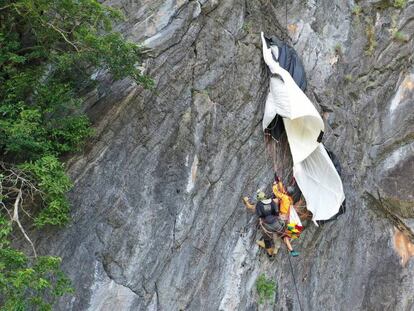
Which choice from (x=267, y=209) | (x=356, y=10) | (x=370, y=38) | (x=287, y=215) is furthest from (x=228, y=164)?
(x=356, y=10)

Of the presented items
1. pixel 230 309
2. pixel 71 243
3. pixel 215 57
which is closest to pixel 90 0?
pixel 215 57

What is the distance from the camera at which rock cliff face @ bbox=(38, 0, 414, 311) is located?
7184mm

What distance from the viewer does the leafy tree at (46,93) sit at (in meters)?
6.23

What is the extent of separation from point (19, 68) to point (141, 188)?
2.59 metres

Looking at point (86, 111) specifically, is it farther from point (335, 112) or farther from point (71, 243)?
point (335, 112)

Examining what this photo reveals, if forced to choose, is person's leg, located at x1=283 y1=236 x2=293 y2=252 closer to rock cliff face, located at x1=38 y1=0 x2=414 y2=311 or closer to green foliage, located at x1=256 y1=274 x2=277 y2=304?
rock cliff face, located at x1=38 y1=0 x2=414 y2=311

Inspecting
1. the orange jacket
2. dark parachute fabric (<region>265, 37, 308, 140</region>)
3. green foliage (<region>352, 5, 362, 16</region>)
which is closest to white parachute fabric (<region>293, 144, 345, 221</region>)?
the orange jacket

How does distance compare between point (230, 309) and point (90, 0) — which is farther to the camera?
point (230, 309)

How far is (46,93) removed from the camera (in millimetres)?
6766

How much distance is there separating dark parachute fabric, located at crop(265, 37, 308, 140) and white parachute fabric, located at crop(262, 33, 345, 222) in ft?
0.60

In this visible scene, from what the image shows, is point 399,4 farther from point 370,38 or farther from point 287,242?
point 287,242

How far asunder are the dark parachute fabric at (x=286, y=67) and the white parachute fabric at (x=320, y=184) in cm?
77

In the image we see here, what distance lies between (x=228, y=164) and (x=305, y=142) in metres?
1.49

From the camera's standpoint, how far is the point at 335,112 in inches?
383
